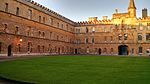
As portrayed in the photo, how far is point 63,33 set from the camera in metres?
59.5

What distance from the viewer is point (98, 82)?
9.79 m

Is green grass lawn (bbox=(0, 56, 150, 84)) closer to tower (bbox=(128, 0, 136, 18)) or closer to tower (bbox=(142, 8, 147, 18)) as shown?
tower (bbox=(128, 0, 136, 18))

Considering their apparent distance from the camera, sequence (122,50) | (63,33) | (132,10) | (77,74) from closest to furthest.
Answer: (77,74), (63,33), (132,10), (122,50)

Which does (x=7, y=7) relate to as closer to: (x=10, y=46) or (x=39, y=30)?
(x=10, y=46)

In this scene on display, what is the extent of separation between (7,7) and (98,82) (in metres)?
29.4

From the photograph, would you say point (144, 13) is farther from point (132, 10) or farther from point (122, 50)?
point (122, 50)

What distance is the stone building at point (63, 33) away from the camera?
35969 mm

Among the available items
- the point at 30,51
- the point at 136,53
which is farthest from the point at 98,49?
the point at 30,51

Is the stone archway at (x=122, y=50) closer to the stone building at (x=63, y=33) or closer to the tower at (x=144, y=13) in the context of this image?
the stone building at (x=63, y=33)

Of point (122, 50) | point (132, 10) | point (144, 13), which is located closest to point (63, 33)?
point (122, 50)

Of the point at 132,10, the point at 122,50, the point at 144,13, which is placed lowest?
the point at 122,50

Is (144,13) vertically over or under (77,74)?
over

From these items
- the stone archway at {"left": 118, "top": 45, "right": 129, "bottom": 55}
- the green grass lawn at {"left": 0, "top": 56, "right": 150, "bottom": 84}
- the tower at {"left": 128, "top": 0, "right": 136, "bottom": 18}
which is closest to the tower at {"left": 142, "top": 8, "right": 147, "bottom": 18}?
the tower at {"left": 128, "top": 0, "right": 136, "bottom": 18}

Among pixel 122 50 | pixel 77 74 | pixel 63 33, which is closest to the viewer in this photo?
pixel 77 74
